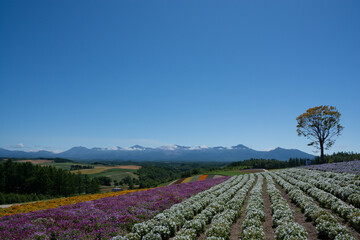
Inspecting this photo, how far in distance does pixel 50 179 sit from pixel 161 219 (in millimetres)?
58018

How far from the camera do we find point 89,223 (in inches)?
458

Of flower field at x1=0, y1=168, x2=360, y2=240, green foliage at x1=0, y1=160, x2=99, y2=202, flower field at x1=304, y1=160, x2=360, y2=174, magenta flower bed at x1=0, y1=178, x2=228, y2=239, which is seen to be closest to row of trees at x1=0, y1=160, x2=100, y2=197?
green foliage at x1=0, y1=160, x2=99, y2=202

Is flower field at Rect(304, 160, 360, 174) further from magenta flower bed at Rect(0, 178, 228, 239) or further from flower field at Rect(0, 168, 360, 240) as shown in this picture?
magenta flower bed at Rect(0, 178, 228, 239)

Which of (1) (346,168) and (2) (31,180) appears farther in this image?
(2) (31,180)

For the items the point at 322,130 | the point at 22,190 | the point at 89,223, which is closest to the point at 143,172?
the point at 22,190

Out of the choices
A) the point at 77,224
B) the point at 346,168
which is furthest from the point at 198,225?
the point at 346,168

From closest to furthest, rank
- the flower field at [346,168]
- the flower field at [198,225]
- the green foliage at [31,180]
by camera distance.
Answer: the flower field at [198,225]
the flower field at [346,168]
the green foliage at [31,180]

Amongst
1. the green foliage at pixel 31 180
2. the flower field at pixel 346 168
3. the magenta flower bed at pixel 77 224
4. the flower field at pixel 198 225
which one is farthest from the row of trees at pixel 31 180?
the flower field at pixel 346 168

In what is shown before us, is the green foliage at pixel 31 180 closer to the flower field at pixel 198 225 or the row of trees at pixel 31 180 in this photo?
the row of trees at pixel 31 180

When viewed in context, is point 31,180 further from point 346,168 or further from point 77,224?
point 346,168

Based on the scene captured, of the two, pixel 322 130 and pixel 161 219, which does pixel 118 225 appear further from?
pixel 322 130

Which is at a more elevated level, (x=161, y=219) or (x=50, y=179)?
(x=161, y=219)

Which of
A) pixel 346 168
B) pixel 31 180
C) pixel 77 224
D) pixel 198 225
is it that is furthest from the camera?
pixel 31 180

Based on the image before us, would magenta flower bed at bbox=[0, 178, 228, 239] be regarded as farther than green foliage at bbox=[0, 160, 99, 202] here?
No
